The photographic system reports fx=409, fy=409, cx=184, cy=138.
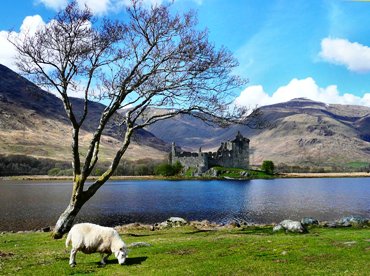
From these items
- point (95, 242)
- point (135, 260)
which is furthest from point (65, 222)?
point (95, 242)

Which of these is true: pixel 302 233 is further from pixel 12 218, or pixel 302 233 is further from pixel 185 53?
pixel 12 218

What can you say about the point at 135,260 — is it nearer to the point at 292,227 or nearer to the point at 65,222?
the point at 65,222

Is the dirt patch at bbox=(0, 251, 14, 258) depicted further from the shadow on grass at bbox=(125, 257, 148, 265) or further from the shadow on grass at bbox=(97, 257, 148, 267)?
the shadow on grass at bbox=(125, 257, 148, 265)

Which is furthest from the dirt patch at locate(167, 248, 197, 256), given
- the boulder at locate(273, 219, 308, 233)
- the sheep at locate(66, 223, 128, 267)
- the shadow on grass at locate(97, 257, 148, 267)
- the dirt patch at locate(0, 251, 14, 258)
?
the boulder at locate(273, 219, 308, 233)

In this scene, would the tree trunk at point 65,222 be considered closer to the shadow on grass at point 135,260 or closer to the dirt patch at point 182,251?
the dirt patch at point 182,251

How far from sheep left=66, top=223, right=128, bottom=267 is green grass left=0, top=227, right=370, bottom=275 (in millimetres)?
512

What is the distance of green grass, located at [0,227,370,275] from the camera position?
16.3 meters

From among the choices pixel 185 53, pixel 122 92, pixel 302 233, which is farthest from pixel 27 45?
pixel 302 233

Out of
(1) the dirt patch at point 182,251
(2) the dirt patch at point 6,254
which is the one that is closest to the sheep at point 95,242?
(1) the dirt patch at point 182,251

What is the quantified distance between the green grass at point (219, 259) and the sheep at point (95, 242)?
512mm

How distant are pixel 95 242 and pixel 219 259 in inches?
219

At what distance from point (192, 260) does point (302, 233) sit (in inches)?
543

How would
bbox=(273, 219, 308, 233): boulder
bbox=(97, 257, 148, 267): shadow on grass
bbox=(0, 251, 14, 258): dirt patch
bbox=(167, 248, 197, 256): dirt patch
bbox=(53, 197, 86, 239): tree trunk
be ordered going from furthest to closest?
bbox=(273, 219, 308, 233): boulder, bbox=(53, 197, 86, 239): tree trunk, bbox=(0, 251, 14, 258): dirt patch, bbox=(167, 248, 197, 256): dirt patch, bbox=(97, 257, 148, 267): shadow on grass

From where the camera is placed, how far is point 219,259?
18375 mm
